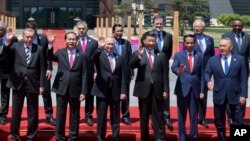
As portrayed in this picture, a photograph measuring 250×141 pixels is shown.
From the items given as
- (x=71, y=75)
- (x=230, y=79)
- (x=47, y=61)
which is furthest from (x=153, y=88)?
(x=47, y=61)

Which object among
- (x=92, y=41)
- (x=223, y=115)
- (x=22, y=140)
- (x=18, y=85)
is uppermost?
(x=92, y=41)

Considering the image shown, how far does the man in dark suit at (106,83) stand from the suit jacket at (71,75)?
28 centimetres

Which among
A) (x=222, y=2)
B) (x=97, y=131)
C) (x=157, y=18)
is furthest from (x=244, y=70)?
(x=222, y=2)

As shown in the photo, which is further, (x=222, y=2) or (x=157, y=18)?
(x=222, y=2)

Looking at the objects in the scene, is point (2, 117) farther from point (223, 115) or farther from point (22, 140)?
point (223, 115)

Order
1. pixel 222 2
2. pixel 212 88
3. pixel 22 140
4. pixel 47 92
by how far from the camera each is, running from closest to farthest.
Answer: pixel 212 88
pixel 22 140
pixel 47 92
pixel 222 2

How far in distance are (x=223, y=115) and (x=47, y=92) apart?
3.33m

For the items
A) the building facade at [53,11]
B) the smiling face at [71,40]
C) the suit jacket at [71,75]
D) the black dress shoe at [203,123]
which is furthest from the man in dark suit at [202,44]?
the building facade at [53,11]

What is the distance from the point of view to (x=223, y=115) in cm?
774

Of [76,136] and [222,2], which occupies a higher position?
[222,2]

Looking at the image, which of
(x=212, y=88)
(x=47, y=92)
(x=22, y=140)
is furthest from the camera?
(x=47, y=92)

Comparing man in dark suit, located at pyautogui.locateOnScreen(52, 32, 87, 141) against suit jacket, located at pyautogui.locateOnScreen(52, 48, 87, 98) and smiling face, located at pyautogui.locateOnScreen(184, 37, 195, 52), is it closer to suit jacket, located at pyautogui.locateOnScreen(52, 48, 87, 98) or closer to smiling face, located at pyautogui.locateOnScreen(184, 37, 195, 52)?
suit jacket, located at pyautogui.locateOnScreen(52, 48, 87, 98)

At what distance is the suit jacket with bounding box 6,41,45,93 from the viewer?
7.71m

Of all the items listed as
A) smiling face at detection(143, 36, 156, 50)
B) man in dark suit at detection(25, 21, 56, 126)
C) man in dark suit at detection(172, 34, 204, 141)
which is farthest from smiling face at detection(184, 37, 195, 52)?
man in dark suit at detection(25, 21, 56, 126)
